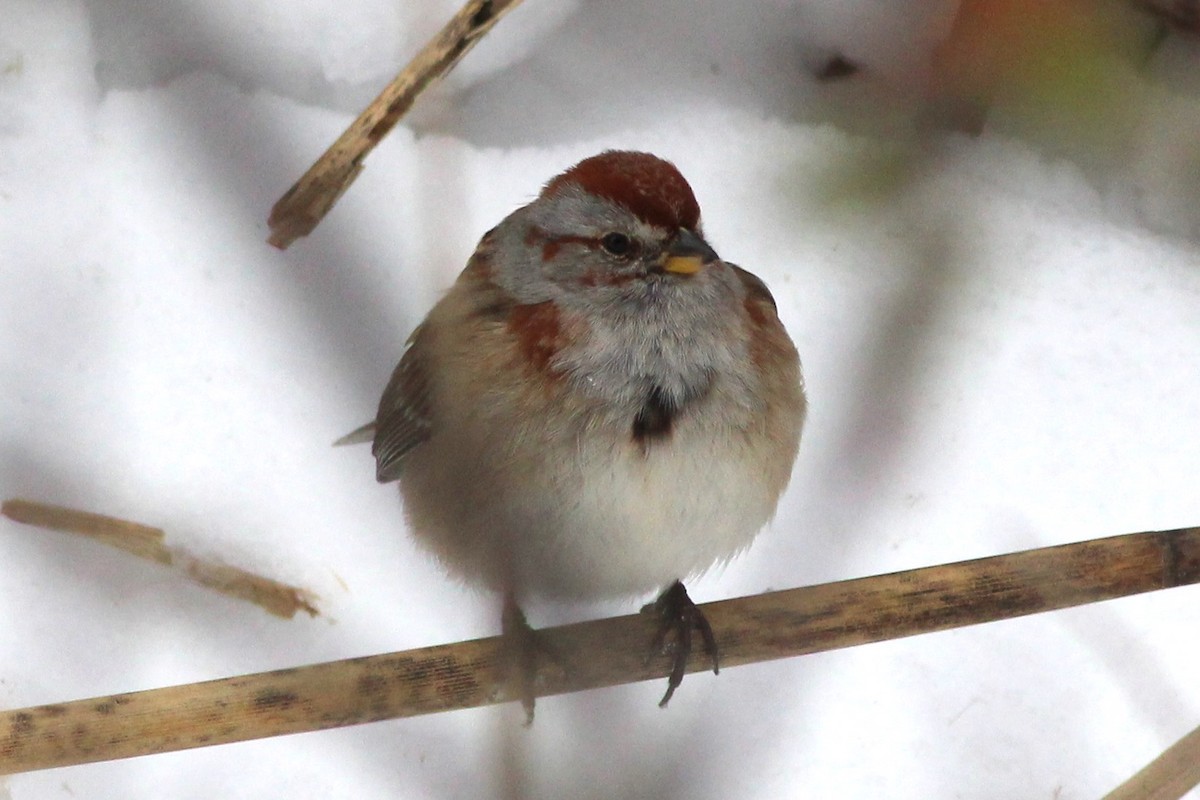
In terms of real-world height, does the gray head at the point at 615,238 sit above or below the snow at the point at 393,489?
above

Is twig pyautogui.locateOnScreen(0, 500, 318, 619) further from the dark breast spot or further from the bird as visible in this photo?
the dark breast spot

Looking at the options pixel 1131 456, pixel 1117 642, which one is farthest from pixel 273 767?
pixel 1131 456

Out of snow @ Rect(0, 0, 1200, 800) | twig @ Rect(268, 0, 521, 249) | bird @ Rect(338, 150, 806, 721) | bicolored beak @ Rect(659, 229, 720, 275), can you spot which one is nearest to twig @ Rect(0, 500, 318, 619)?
snow @ Rect(0, 0, 1200, 800)

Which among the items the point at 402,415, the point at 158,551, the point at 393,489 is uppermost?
the point at 402,415

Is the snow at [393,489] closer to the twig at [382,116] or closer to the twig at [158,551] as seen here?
the twig at [158,551]

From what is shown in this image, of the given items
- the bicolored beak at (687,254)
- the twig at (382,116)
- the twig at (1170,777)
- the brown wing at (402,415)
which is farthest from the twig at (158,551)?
the twig at (1170,777)

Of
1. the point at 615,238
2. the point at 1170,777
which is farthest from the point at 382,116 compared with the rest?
the point at 1170,777

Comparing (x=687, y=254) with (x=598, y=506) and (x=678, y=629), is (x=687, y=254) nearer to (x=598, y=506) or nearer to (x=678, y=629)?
(x=598, y=506)
